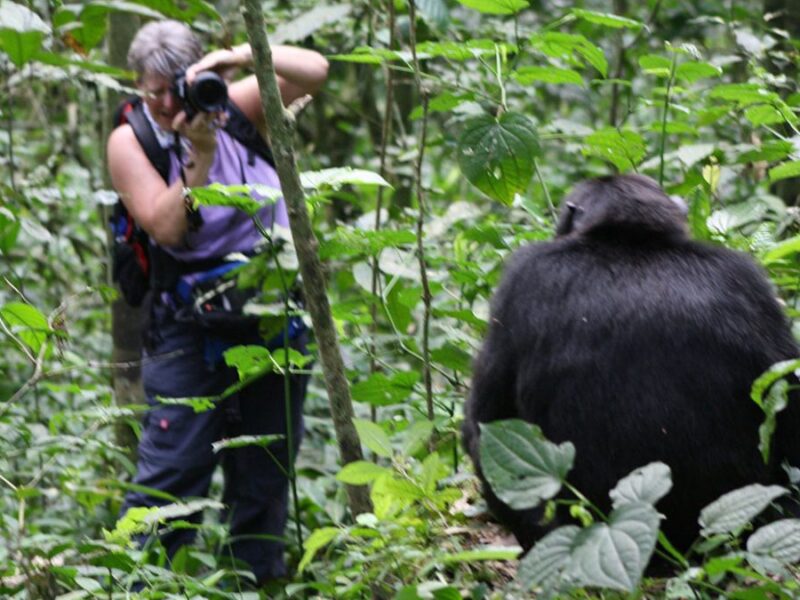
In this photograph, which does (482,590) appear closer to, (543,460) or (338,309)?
(543,460)

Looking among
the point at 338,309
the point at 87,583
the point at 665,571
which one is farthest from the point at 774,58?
the point at 87,583

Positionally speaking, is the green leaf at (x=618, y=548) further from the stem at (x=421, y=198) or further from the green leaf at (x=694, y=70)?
the green leaf at (x=694, y=70)

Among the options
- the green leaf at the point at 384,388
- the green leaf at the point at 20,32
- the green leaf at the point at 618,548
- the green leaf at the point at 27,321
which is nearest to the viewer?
the green leaf at the point at 618,548

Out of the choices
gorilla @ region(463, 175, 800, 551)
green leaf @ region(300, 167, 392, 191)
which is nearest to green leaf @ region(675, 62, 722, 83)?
gorilla @ region(463, 175, 800, 551)

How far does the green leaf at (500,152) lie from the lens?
120 inches

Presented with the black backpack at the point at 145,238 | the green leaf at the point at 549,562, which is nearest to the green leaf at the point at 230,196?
the green leaf at the point at 549,562

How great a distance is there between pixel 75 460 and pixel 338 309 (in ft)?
7.75

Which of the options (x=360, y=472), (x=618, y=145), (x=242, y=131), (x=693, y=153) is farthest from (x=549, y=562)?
(x=242, y=131)

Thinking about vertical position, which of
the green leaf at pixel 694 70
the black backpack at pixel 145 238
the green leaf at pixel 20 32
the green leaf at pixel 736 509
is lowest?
the black backpack at pixel 145 238

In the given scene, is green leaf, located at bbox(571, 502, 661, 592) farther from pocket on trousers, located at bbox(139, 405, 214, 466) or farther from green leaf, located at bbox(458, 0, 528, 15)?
pocket on trousers, located at bbox(139, 405, 214, 466)

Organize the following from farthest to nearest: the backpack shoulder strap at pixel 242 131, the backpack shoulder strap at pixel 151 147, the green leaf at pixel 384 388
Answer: the backpack shoulder strap at pixel 242 131 < the backpack shoulder strap at pixel 151 147 < the green leaf at pixel 384 388

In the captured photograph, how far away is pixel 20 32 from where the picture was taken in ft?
8.04

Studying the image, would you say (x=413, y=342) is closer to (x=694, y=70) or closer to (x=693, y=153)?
(x=693, y=153)

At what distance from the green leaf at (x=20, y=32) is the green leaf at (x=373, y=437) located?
1100mm
